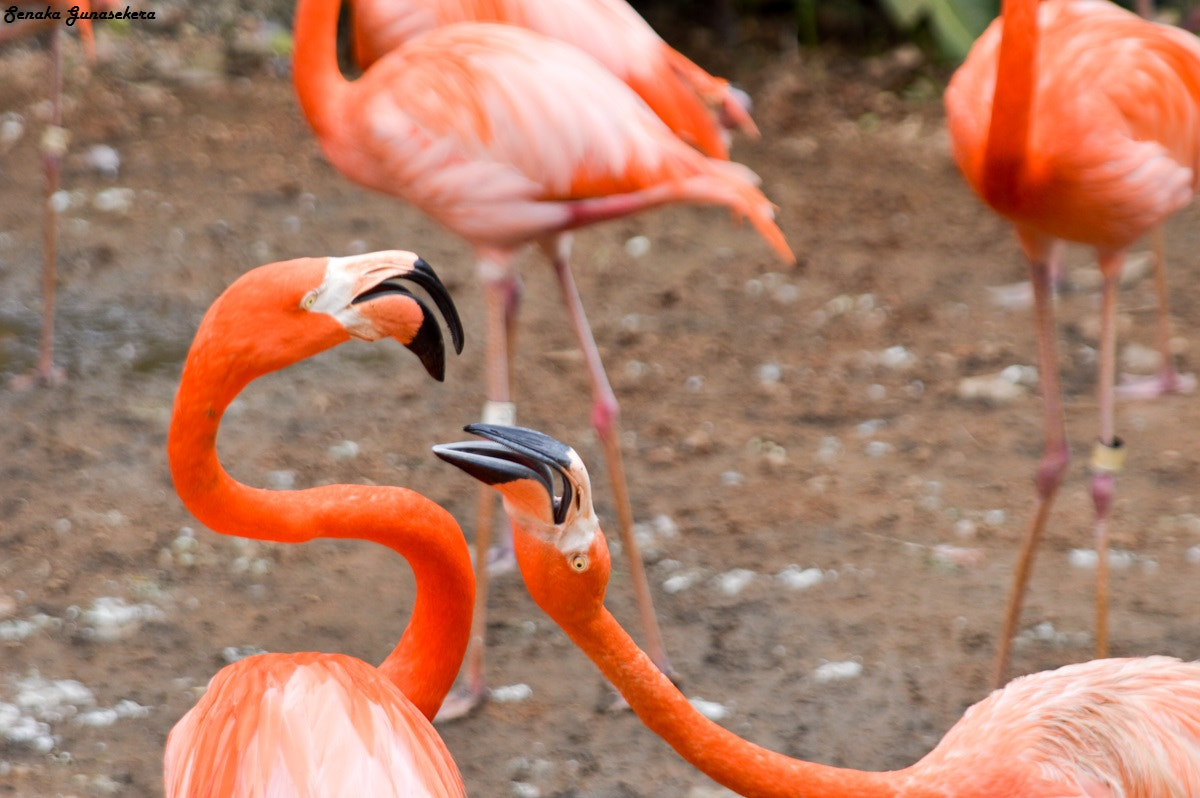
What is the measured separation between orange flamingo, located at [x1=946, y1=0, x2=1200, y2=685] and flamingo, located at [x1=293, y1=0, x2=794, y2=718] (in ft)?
1.54

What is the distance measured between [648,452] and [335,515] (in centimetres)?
189

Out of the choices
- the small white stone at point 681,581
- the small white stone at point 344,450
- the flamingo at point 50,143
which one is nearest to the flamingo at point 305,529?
the small white stone at point 681,581

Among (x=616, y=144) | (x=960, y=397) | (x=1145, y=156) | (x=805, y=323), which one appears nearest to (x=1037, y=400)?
(x=960, y=397)

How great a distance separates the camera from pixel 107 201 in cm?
514

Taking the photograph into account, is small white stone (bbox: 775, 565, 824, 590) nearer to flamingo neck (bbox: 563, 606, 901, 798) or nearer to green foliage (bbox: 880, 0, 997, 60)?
flamingo neck (bbox: 563, 606, 901, 798)

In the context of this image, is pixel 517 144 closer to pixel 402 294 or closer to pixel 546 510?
pixel 402 294

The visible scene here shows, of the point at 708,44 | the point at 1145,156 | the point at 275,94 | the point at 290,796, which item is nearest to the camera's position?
the point at 290,796

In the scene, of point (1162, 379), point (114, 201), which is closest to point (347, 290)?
point (1162, 379)

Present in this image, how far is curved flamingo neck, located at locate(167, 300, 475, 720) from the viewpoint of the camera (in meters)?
1.92

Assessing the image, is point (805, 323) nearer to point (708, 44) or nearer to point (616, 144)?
point (616, 144)

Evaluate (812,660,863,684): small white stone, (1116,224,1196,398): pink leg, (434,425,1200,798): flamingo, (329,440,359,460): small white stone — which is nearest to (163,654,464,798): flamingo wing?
(434,425,1200,798): flamingo

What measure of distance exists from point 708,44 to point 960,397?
307 cm

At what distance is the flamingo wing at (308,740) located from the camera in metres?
1.82

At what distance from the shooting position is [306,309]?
6.30 feet
